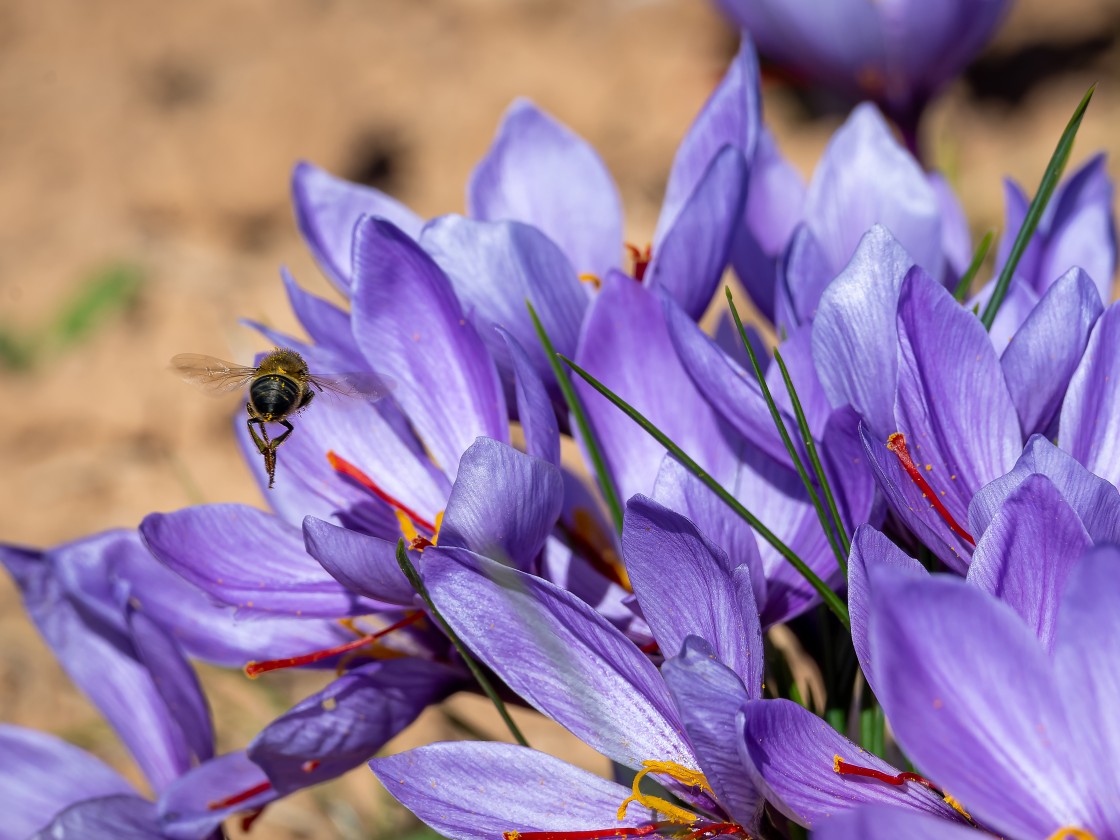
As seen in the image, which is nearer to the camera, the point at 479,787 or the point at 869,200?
the point at 479,787

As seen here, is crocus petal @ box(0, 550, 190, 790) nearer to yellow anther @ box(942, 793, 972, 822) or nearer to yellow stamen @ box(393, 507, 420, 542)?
yellow stamen @ box(393, 507, 420, 542)

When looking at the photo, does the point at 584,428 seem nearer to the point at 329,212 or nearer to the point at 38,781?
the point at 329,212

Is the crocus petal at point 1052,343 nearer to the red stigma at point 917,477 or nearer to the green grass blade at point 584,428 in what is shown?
the red stigma at point 917,477

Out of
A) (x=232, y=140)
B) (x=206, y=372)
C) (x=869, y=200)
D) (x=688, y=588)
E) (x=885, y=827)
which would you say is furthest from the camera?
(x=232, y=140)

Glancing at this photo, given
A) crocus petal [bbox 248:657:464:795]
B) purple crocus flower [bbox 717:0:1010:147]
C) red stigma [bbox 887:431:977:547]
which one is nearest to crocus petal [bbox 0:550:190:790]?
crocus petal [bbox 248:657:464:795]

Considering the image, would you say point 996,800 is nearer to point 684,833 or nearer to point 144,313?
point 684,833

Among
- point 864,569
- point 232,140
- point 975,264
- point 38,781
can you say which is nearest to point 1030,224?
point 975,264

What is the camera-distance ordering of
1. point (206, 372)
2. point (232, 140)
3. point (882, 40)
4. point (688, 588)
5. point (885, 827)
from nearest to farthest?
point (885, 827)
point (688, 588)
point (206, 372)
point (882, 40)
point (232, 140)
